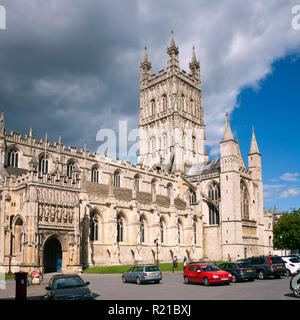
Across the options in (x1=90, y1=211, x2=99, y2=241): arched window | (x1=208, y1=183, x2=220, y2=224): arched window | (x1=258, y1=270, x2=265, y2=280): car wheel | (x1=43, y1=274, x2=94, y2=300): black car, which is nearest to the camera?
(x1=43, y1=274, x2=94, y2=300): black car

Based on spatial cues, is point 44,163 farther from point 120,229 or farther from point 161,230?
point 161,230

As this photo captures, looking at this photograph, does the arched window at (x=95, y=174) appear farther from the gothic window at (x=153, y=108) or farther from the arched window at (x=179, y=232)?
the gothic window at (x=153, y=108)

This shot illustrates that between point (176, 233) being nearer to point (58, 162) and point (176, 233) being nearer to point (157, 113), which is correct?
point (58, 162)

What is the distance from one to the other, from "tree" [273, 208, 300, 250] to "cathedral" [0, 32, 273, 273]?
7223 mm

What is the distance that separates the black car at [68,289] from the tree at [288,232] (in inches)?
2297

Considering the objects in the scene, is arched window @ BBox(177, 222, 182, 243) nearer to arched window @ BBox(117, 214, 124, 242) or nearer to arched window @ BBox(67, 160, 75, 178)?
arched window @ BBox(117, 214, 124, 242)

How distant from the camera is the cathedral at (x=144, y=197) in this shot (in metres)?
31.8

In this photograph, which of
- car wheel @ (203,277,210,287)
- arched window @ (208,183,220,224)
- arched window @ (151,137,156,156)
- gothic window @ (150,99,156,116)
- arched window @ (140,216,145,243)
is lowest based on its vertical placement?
car wheel @ (203,277,210,287)

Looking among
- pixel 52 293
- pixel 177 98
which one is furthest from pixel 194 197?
pixel 52 293

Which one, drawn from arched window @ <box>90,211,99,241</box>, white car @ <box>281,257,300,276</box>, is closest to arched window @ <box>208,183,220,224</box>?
arched window @ <box>90,211,99,241</box>

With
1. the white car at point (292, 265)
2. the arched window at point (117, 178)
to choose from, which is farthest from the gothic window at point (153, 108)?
the white car at point (292, 265)

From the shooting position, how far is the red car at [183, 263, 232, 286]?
2047 centimetres

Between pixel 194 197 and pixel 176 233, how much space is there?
13663mm

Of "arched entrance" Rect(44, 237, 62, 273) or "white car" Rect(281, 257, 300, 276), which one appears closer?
"white car" Rect(281, 257, 300, 276)
